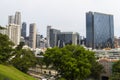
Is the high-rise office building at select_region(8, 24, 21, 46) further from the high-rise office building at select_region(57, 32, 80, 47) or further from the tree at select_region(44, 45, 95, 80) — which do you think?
the tree at select_region(44, 45, 95, 80)

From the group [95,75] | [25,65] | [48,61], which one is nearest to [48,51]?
[48,61]

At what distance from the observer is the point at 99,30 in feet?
614

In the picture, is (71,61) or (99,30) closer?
(71,61)

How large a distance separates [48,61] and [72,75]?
229 inches

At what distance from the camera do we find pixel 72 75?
44.2m

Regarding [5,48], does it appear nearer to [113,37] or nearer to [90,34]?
[90,34]

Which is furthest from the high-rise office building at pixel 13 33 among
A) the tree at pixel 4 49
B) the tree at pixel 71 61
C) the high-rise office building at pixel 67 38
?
the tree at pixel 4 49

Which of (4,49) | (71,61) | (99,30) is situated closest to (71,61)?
(71,61)

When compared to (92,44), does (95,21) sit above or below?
above

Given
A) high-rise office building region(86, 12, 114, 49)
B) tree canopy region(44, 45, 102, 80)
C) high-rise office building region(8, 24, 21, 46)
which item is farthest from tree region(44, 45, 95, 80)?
high-rise office building region(86, 12, 114, 49)

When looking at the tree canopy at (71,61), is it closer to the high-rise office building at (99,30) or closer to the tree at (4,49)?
the tree at (4,49)

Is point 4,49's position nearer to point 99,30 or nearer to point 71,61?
point 71,61

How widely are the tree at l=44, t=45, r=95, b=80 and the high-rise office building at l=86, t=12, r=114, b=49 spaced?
13808 centimetres

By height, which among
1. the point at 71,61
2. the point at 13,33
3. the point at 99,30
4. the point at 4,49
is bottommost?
the point at 71,61
